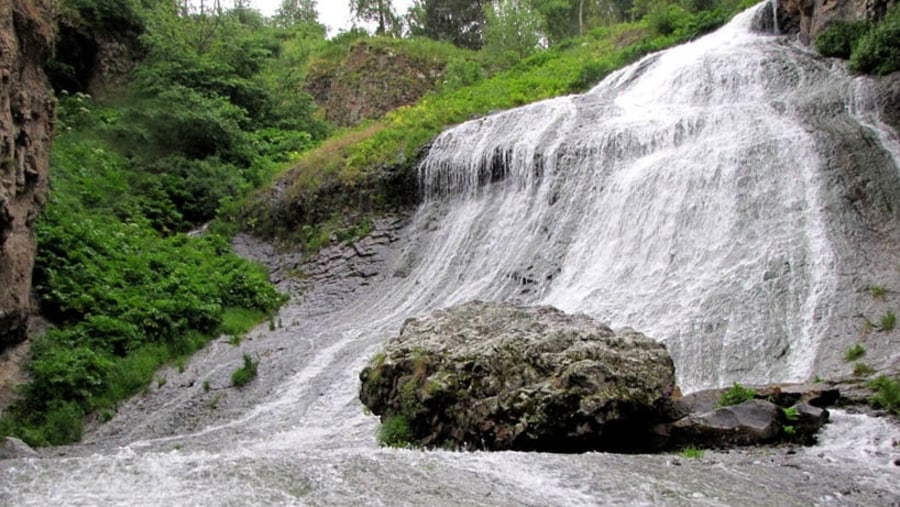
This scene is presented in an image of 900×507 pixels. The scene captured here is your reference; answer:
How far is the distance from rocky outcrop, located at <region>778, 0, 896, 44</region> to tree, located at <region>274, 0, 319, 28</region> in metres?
51.2

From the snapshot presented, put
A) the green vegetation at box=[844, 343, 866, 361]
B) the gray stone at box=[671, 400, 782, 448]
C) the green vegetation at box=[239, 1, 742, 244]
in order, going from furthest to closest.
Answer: the green vegetation at box=[239, 1, 742, 244] < the green vegetation at box=[844, 343, 866, 361] < the gray stone at box=[671, 400, 782, 448]

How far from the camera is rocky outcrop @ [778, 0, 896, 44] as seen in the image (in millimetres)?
18656

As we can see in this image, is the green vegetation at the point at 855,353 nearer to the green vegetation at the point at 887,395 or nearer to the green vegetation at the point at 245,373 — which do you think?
the green vegetation at the point at 887,395

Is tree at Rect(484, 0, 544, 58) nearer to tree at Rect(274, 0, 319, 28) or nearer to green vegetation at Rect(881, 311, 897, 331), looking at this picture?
green vegetation at Rect(881, 311, 897, 331)

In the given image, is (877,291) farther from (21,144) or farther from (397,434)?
(21,144)

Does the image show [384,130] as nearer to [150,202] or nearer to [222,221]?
[222,221]

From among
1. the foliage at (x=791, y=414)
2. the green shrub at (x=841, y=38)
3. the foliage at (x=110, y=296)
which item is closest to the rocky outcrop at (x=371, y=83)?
the foliage at (x=110, y=296)

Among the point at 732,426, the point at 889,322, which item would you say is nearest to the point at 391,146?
the point at 889,322

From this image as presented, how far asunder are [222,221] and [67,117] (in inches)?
286

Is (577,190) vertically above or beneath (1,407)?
above

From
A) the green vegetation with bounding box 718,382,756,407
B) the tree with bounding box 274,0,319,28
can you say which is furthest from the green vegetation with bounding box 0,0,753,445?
the tree with bounding box 274,0,319,28

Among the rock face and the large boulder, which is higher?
the rock face

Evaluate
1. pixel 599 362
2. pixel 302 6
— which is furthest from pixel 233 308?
pixel 302 6

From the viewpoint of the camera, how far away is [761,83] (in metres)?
19.2
